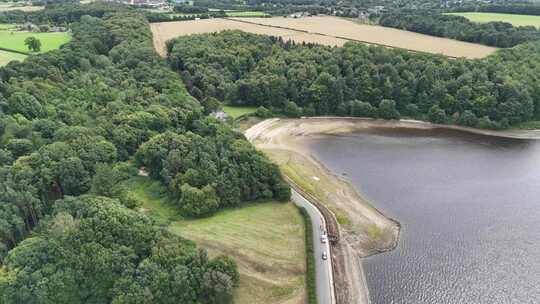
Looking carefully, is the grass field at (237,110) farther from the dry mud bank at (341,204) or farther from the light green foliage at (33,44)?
the light green foliage at (33,44)

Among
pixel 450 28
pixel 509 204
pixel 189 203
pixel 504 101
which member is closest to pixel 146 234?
pixel 189 203

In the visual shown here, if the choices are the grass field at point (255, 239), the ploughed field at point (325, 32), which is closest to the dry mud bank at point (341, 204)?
the grass field at point (255, 239)

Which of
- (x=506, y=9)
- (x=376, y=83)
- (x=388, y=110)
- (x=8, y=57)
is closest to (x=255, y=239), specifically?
(x=388, y=110)

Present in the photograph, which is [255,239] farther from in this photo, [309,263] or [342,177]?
[342,177]

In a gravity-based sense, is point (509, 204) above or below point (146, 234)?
below

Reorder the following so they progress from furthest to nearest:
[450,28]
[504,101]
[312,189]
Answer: [450,28]
[504,101]
[312,189]

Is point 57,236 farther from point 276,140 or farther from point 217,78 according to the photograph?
point 217,78
